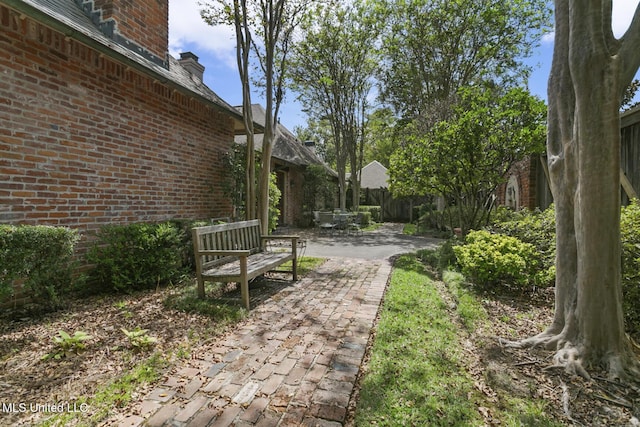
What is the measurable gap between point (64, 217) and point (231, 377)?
3.57m

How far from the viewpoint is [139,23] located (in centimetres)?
625

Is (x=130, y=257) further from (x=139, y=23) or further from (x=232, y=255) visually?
(x=139, y=23)

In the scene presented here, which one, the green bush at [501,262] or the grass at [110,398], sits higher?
the green bush at [501,262]

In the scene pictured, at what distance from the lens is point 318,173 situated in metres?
16.8

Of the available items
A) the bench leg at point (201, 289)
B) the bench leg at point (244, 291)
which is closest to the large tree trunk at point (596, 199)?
the bench leg at point (244, 291)

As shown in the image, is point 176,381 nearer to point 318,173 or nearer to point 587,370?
point 587,370

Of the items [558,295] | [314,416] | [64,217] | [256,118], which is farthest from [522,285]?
[256,118]

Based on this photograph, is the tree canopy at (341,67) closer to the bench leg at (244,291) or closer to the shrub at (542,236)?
the shrub at (542,236)

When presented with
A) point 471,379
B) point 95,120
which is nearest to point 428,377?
point 471,379

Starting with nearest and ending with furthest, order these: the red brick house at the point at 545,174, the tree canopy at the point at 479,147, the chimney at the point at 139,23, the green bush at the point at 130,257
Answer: the green bush at the point at 130,257
the red brick house at the point at 545,174
the chimney at the point at 139,23
the tree canopy at the point at 479,147

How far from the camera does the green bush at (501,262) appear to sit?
14.4ft

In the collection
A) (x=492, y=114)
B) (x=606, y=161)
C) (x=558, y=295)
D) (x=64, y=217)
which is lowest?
(x=558, y=295)

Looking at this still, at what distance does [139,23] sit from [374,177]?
2054 centimetres

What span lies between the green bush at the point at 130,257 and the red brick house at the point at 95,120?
20.3 inches
